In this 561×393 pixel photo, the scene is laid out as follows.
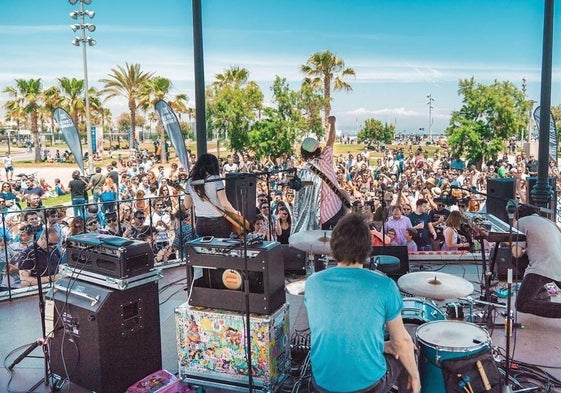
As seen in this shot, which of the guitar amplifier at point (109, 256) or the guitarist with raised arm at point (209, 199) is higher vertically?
the guitarist with raised arm at point (209, 199)

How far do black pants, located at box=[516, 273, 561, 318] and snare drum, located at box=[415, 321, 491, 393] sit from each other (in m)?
1.65

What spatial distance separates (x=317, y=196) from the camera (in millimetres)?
5590

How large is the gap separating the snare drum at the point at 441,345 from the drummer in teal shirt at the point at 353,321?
0.46 meters

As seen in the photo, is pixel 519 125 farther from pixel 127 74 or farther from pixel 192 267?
pixel 127 74

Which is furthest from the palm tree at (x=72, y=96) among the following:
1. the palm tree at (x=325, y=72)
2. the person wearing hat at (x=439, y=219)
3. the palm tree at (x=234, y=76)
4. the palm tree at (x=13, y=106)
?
the person wearing hat at (x=439, y=219)

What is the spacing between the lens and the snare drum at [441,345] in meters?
3.15

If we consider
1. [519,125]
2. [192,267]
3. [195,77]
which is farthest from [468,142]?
[192,267]

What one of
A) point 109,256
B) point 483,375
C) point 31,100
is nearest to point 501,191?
point 483,375

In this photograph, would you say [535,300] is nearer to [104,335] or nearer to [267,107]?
[104,335]

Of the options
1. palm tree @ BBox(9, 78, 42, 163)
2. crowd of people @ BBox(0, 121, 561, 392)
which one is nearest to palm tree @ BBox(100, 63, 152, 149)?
palm tree @ BBox(9, 78, 42, 163)

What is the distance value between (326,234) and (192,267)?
51.1 inches

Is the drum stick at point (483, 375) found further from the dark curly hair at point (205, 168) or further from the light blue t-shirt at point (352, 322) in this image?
the dark curly hair at point (205, 168)

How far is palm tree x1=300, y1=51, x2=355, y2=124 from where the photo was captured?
3153 cm

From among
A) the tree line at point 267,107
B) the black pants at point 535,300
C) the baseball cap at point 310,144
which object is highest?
the tree line at point 267,107
